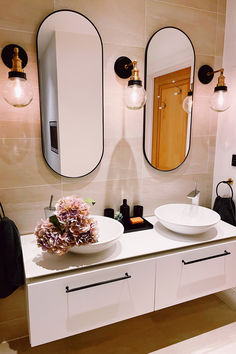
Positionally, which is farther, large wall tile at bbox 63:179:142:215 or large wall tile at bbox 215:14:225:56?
large wall tile at bbox 215:14:225:56

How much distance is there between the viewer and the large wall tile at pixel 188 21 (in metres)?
1.68

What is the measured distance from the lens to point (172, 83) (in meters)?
1.80

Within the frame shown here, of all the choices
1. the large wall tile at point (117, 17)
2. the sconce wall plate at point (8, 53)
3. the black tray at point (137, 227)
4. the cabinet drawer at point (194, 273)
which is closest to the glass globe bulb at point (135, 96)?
the large wall tile at point (117, 17)

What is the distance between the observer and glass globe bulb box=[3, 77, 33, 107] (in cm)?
130

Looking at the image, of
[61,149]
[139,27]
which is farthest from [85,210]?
[139,27]

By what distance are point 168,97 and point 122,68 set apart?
1.35 feet

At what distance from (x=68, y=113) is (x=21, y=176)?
19.4 inches

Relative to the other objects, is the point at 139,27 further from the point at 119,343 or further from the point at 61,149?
the point at 119,343

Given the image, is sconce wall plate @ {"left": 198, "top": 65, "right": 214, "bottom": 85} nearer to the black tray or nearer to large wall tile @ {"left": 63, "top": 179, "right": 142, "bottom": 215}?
large wall tile @ {"left": 63, "top": 179, "right": 142, "bottom": 215}

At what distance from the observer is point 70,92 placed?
1.55 metres

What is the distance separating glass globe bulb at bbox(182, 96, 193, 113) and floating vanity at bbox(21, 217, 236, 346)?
0.91 metres

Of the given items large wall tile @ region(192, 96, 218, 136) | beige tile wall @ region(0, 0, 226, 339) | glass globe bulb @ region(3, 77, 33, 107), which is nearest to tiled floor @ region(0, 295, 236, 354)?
beige tile wall @ region(0, 0, 226, 339)

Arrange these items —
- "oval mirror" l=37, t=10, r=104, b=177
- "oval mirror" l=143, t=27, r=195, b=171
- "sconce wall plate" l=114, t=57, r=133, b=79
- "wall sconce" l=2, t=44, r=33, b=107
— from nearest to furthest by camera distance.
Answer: "wall sconce" l=2, t=44, r=33, b=107
"oval mirror" l=37, t=10, r=104, b=177
"sconce wall plate" l=114, t=57, r=133, b=79
"oval mirror" l=143, t=27, r=195, b=171

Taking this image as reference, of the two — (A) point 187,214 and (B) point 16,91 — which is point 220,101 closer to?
(A) point 187,214
